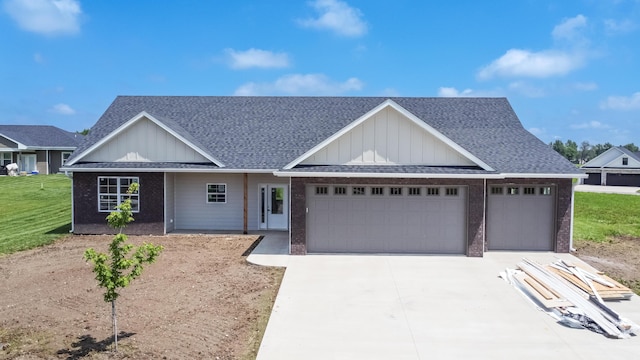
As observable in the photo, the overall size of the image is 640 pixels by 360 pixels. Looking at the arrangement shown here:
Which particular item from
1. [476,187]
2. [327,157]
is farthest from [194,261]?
[476,187]

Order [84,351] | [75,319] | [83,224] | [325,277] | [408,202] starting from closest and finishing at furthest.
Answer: [84,351], [75,319], [325,277], [408,202], [83,224]

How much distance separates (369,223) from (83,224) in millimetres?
11290

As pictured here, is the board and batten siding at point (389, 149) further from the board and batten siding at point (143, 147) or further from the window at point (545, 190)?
the board and batten siding at point (143, 147)

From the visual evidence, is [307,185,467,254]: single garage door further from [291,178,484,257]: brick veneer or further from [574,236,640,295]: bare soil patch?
[574,236,640,295]: bare soil patch

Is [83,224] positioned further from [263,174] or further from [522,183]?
[522,183]

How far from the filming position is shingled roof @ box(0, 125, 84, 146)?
4028cm

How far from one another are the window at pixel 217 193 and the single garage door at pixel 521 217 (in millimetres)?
10205

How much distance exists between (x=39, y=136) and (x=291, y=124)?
114ft

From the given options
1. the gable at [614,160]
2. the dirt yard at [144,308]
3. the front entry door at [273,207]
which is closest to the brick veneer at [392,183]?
the dirt yard at [144,308]

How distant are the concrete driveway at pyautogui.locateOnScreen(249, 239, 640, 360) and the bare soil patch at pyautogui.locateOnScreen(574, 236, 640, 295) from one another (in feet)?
7.16

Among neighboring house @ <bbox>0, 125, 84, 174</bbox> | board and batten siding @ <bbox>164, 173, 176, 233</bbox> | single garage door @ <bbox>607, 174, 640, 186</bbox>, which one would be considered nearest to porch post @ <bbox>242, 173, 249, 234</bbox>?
board and batten siding @ <bbox>164, 173, 176, 233</bbox>

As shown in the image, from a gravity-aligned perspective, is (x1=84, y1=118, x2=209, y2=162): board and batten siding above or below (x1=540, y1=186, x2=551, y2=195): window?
above

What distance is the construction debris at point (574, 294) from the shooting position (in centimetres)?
808

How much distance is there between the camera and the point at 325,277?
11.3 metres
